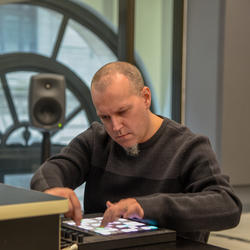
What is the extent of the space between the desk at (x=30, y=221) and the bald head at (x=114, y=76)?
78 cm

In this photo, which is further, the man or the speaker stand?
the speaker stand

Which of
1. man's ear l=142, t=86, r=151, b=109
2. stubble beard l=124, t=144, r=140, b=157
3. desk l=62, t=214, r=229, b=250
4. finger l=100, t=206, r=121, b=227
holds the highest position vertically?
man's ear l=142, t=86, r=151, b=109

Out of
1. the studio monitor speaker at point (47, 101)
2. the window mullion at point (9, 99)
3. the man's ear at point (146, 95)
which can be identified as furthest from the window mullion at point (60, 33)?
the man's ear at point (146, 95)

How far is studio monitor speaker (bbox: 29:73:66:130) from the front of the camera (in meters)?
3.56

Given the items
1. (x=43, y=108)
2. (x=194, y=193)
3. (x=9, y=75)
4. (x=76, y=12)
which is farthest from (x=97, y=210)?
(x=76, y=12)

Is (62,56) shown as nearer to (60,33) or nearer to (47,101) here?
(60,33)

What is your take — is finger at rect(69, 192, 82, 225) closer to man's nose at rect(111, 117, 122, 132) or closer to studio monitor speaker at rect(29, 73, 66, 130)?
man's nose at rect(111, 117, 122, 132)

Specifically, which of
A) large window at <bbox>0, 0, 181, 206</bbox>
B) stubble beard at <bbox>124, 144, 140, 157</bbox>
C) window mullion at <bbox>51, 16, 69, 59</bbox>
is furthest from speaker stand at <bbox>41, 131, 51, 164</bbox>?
stubble beard at <bbox>124, 144, 140, 157</bbox>

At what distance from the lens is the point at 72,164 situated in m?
1.68

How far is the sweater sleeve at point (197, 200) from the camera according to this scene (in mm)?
1258

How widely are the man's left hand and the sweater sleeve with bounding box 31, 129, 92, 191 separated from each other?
0.40 meters

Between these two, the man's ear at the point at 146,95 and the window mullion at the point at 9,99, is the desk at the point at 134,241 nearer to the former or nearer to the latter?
the man's ear at the point at 146,95

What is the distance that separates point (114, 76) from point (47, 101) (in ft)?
7.03

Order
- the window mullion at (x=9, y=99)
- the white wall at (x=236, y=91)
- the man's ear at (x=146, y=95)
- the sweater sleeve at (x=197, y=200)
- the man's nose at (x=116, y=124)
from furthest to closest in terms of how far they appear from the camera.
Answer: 1. the white wall at (x=236, y=91)
2. the window mullion at (x=9, y=99)
3. the man's ear at (x=146, y=95)
4. the man's nose at (x=116, y=124)
5. the sweater sleeve at (x=197, y=200)
